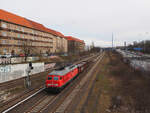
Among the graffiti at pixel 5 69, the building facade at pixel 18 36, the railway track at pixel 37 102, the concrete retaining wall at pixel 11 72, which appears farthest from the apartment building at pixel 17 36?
the railway track at pixel 37 102

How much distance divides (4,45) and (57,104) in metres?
43.9

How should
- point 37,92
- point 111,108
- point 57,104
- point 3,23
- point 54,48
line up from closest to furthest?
point 111,108
point 57,104
point 37,92
point 3,23
point 54,48

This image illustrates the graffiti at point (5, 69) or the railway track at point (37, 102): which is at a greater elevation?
the graffiti at point (5, 69)

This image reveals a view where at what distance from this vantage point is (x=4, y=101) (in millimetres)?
13992

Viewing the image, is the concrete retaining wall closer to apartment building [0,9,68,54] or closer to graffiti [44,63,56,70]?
graffiti [44,63,56,70]

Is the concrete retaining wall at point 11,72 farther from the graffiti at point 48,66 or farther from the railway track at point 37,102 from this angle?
the railway track at point 37,102

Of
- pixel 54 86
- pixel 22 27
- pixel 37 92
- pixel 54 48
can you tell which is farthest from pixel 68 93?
pixel 54 48

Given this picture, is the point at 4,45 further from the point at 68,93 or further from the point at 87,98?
the point at 87,98

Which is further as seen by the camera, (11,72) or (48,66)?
(48,66)

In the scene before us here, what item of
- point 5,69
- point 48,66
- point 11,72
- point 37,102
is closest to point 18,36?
point 48,66

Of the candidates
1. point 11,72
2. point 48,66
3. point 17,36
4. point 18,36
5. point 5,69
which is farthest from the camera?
point 18,36

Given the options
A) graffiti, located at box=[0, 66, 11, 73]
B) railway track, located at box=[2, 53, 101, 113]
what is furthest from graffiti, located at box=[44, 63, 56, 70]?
railway track, located at box=[2, 53, 101, 113]

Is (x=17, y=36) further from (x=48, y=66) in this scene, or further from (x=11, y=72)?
(x=11, y=72)

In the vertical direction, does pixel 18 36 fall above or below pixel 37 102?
above
